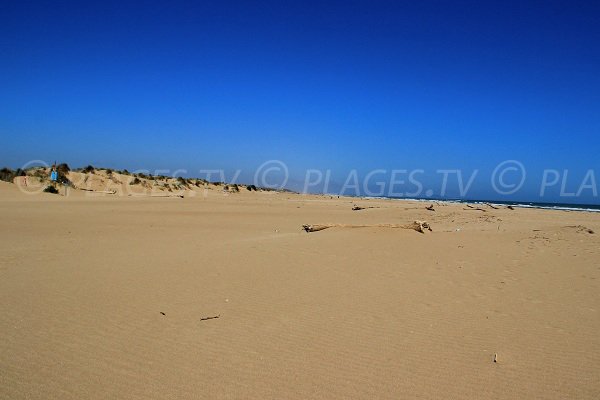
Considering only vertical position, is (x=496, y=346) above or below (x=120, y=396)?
above

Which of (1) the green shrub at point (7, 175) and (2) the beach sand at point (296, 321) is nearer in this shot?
(2) the beach sand at point (296, 321)

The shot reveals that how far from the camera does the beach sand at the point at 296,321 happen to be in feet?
8.34

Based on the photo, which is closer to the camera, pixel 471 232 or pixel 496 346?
pixel 496 346

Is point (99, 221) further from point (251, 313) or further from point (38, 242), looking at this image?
point (251, 313)

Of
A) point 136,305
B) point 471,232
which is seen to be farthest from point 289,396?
point 471,232

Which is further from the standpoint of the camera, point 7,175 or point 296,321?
point 7,175

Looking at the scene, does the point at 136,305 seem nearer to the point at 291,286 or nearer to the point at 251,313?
the point at 251,313

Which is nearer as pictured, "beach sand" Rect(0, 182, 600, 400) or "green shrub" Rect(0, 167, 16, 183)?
"beach sand" Rect(0, 182, 600, 400)

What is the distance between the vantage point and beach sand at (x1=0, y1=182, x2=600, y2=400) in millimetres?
2541

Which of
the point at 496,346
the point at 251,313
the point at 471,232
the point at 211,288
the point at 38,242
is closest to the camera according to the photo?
the point at 496,346

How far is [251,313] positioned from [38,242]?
18.9 feet

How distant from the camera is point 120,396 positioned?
7.64ft

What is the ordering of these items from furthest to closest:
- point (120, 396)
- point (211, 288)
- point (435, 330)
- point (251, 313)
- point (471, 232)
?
point (471, 232) → point (211, 288) → point (251, 313) → point (435, 330) → point (120, 396)

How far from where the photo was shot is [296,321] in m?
3.57
